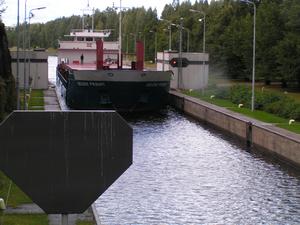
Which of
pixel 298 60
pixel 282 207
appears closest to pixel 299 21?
pixel 298 60

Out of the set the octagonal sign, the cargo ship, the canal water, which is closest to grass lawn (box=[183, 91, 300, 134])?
the canal water

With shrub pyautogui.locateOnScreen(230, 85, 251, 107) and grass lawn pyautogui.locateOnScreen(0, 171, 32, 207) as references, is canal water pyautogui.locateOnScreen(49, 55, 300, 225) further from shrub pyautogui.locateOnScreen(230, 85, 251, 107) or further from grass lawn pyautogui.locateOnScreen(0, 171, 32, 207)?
shrub pyautogui.locateOnScreen(230, 85, 251, 107)

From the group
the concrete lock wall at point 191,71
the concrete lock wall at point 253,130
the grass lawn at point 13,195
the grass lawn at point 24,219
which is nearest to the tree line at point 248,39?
the concrete lock wall at point 191,71

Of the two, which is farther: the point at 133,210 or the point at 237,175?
the point at 237,175

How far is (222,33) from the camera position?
73188 mm

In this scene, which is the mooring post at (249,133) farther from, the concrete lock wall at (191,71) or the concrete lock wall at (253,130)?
the concrete lock wall at (191,71)

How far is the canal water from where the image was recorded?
50.6 feet

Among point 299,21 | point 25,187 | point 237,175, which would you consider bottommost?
point 237,175

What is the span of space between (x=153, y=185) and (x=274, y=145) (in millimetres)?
7770

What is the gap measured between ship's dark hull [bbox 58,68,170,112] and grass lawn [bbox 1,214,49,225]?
28.5 m

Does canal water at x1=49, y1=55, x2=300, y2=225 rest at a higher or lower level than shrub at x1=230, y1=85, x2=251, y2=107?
lower

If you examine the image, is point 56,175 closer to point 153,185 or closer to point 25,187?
point 25,187

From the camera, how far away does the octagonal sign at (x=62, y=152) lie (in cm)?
390

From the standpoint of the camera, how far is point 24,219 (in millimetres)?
11148
